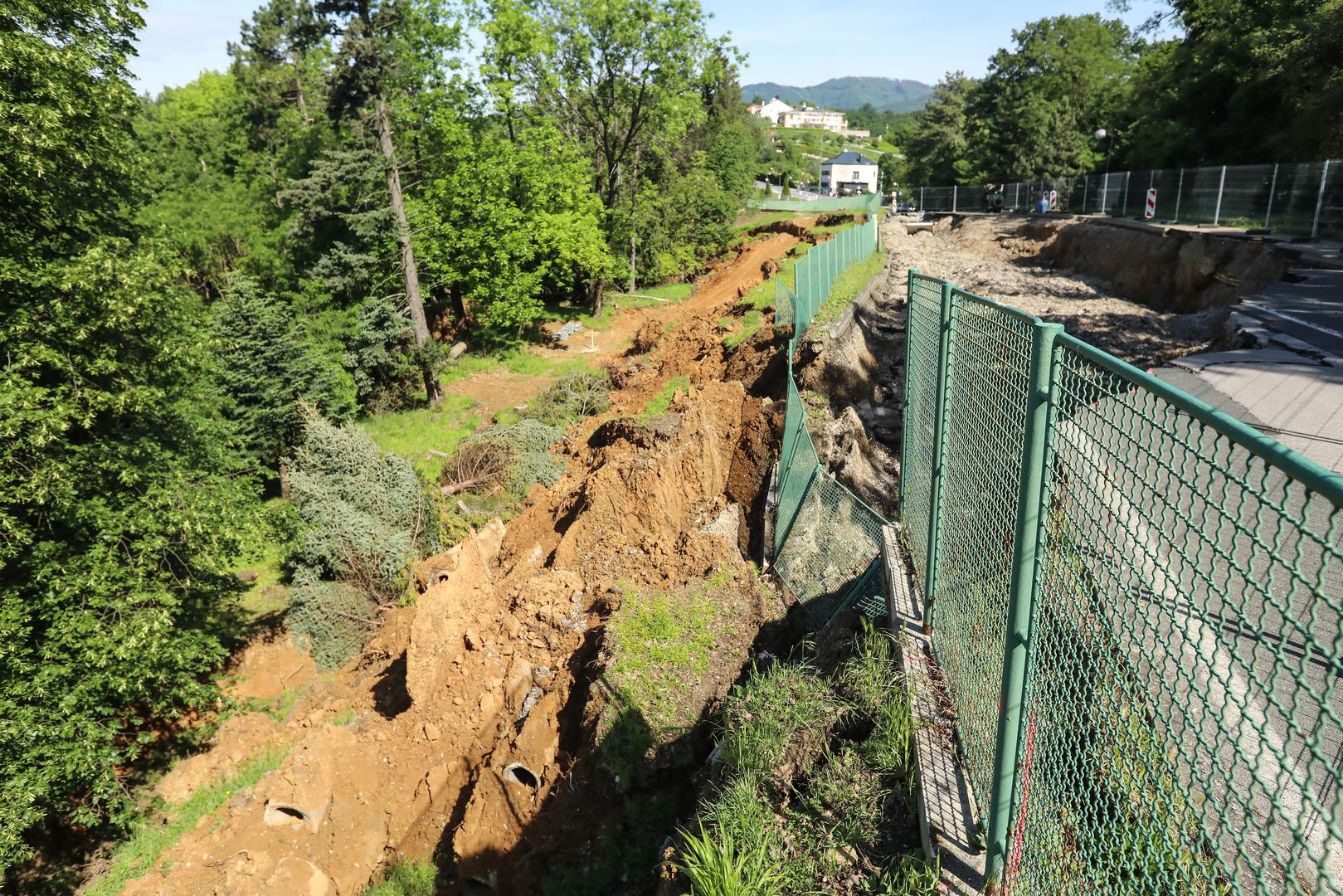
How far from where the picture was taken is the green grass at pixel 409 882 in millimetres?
7766

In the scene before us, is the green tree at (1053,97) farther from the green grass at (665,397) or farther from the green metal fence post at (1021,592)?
the green metal fence post at (1021,592)

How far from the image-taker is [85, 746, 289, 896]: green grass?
9398 mm

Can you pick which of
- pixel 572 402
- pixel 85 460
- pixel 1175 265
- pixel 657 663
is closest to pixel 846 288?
pixel 572 402

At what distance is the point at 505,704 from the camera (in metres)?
9.12

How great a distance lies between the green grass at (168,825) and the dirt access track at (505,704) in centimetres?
28

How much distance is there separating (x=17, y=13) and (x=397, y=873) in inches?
492

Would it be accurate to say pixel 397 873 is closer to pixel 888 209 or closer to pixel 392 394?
pixel 392 394

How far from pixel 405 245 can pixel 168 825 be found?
17255mm

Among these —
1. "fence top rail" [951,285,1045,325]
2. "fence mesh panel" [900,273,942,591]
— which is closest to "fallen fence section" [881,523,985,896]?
"fence mesh panel" [900,273,942,591]

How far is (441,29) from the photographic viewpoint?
25.6 metres

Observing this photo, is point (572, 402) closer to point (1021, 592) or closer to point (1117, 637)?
point (1021, 592)

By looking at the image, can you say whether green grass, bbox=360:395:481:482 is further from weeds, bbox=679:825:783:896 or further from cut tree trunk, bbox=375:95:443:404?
weeds, bbox=679:825:783:896

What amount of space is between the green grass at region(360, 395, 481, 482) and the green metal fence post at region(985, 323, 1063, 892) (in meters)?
16.1

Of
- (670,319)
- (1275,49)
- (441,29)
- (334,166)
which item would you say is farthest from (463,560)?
(1275,49)
